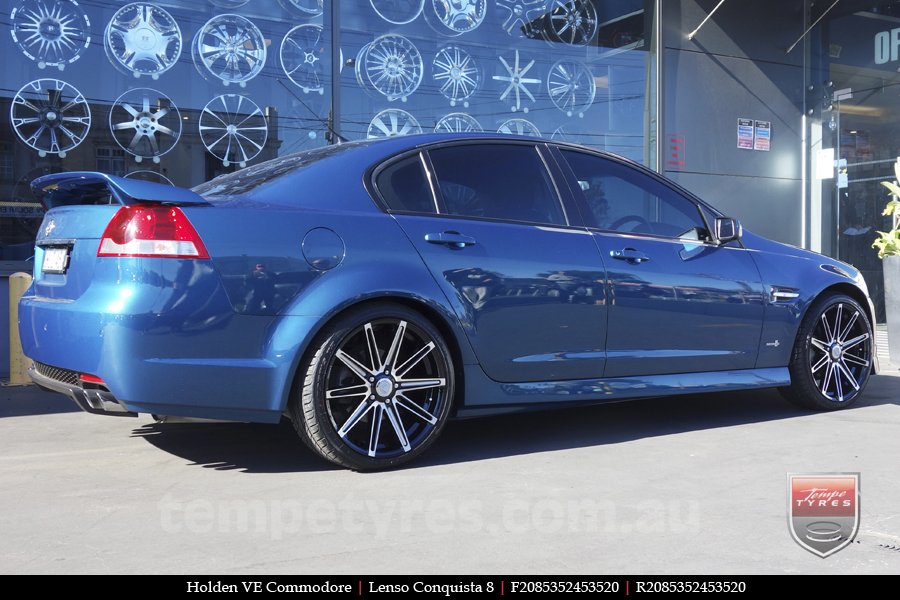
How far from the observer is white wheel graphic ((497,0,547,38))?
33.3ft

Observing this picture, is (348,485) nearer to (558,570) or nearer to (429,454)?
(429,454)

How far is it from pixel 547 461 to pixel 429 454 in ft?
1.80

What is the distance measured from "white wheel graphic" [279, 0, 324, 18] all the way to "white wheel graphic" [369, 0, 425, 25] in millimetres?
545

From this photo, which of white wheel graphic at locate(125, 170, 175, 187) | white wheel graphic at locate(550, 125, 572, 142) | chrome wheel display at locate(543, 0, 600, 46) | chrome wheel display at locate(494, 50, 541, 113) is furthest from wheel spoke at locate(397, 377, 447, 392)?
chrome wheel display at locate(543, 0, 600, 46)

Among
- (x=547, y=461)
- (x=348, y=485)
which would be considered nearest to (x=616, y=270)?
(x=547, y=461)

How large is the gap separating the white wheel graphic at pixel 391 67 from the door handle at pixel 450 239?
543cm

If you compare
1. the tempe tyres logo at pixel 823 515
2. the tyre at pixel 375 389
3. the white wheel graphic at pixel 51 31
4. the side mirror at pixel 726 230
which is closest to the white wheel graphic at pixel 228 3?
the white wheel graphic at pixel 51 31

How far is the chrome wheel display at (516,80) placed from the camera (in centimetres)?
1008

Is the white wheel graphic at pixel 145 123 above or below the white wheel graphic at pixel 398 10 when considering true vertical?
below

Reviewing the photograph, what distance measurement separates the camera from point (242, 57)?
8.80 m

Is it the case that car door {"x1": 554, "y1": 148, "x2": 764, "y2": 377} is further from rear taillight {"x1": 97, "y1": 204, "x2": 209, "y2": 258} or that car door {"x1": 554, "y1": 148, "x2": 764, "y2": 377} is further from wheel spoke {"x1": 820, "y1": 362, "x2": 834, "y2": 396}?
rear taillight {"x1": 97, "y1": 204, "x2": 209, "y2": 258}

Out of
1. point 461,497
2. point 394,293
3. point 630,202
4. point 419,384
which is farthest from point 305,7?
point 461,497
